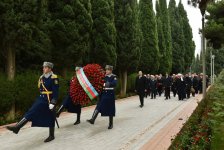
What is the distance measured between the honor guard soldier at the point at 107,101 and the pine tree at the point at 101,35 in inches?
527

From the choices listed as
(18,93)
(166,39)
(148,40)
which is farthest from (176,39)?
(18,93)

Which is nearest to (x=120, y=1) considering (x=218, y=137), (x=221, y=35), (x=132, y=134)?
(x=221, y=35)

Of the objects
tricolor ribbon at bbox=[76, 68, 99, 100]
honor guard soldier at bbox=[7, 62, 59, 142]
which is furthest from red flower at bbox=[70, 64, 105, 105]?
honor guard soldier at bbox=[7, 62, 59, 142]

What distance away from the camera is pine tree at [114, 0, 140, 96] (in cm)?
2962

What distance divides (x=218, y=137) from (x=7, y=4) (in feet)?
27.4

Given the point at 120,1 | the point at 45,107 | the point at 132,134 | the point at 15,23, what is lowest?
the point at 132,134

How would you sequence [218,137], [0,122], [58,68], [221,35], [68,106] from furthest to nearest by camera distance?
[221,35] < [58,68] < [0,122] < [68,106] < [218,137]

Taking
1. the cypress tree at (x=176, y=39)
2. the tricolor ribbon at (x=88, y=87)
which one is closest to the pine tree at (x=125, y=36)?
the tricolor ribbon at (x=88, y=87)

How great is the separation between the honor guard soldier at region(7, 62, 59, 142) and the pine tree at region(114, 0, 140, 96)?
Answer: 781 inches

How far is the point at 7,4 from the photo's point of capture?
13969 millimetres

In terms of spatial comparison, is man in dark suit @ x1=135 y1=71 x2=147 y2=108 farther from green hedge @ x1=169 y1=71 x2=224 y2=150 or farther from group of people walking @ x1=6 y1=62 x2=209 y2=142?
green hedge @ x1=169 y1=71 x2=224 y2=150

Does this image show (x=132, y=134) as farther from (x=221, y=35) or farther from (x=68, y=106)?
(x=221, y=35)

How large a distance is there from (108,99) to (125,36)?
18.0 meters

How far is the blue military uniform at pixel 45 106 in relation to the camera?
9512mm
